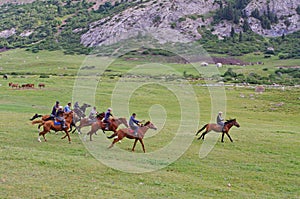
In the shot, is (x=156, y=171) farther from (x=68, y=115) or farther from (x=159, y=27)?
(x=159, y=27)

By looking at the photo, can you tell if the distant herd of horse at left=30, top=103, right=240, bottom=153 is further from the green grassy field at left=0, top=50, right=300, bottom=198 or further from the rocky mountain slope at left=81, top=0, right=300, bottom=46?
the rocky mountain slope at left=81, top=0, right=300, bottom=46

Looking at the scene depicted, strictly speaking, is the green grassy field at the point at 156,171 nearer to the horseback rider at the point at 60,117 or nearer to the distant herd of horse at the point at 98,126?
the distant herd of horse at the point at 98,126

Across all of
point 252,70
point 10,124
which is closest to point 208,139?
point 10,124

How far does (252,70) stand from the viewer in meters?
121

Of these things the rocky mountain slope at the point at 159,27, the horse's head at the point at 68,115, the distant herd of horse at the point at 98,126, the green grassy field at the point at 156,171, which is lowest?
the green grassy field at the point at 156,171

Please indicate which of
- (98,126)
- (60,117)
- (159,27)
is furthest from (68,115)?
(159,27)

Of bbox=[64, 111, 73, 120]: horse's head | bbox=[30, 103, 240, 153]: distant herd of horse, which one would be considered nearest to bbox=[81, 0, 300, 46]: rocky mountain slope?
bbox=[30, 103, 240, 153]: distant herd of horse

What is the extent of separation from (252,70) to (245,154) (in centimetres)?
9668

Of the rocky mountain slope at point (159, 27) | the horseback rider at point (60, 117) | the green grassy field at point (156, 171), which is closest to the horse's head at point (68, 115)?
the horseback rider at point (60, 117)

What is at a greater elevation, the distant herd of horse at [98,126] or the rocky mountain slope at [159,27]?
the rocky mountain slope at [159,27]

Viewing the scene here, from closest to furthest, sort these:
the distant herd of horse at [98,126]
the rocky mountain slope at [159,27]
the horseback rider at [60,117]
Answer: the distant herd of horse at [98,126] < the horseback rider at [60,117] < the rocky mountain slope at [159,27]

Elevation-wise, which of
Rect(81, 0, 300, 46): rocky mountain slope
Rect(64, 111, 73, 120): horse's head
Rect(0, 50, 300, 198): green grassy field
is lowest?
Rect(0, 50, 300, 198): green grassy field

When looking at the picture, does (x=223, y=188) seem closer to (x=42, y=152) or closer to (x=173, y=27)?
(x=42, y=152)

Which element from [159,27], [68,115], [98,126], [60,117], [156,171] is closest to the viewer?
[156,171]
